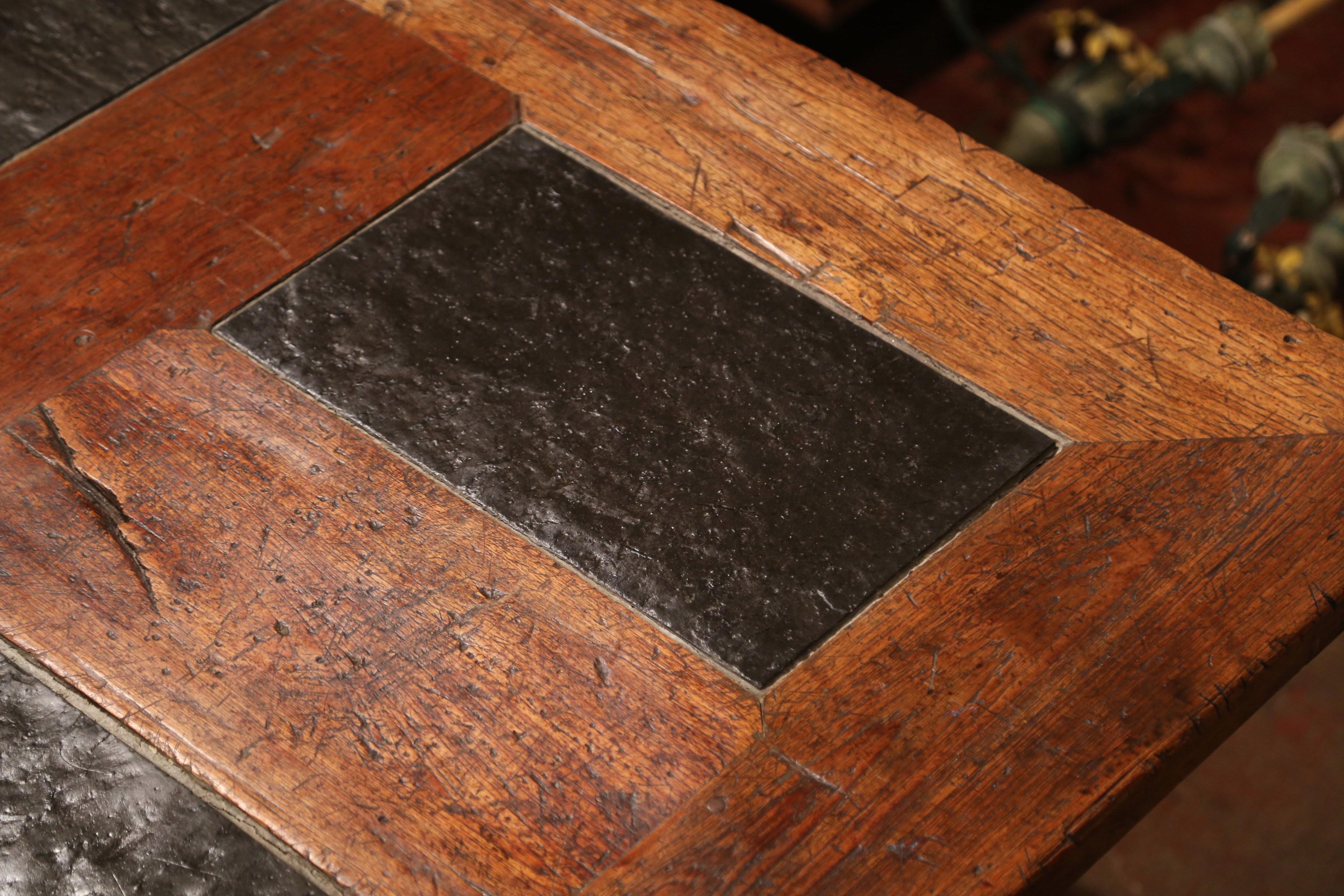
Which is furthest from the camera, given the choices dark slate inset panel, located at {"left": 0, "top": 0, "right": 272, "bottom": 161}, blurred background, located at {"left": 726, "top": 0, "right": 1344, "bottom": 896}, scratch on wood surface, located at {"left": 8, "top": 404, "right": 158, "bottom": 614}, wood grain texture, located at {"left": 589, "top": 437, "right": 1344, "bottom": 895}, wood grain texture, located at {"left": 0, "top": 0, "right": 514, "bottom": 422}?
blurred background, located at {"left": 726, "top": 0, "right": 1344, "bottom": 896}

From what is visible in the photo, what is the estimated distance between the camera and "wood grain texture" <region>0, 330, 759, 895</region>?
76cm

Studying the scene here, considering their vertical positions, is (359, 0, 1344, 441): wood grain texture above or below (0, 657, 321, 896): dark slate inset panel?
above

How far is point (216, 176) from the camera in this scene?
1039 mm

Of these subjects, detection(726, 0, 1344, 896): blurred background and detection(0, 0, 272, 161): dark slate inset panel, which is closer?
detection(0, 0, 272, 161): dark slate inset panel

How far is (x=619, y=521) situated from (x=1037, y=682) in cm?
29

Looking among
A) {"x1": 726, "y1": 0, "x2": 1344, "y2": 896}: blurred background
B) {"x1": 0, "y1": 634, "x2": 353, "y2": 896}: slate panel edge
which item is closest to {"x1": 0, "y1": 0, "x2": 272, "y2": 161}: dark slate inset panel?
{"x1": 0, "y1": 634, "x2": 353, "y2": 896}: slate panel edge

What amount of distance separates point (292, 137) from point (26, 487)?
0.36 meters

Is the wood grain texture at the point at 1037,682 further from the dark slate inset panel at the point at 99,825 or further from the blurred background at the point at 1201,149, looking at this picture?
the blurred background at the point at 1201,149

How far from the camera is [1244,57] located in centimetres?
196

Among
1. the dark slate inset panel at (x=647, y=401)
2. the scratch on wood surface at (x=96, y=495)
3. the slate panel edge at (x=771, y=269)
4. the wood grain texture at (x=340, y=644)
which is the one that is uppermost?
the slate panel edge at (x=771, y=269)

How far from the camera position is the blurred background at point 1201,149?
175 centimetres

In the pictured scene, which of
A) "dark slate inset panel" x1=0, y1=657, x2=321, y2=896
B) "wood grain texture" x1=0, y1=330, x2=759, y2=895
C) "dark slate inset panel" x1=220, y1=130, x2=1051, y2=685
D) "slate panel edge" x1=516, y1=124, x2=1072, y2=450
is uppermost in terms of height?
"slate panel edge" x1=516, y1=124, x2=1072, y2=450

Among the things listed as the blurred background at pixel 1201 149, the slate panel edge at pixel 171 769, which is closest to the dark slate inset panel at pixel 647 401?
the slate panel edge at pixel 171 769

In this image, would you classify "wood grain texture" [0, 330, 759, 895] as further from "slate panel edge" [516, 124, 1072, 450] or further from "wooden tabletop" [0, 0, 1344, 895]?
"slate panel edge" [516, 124, 1072, 450]
